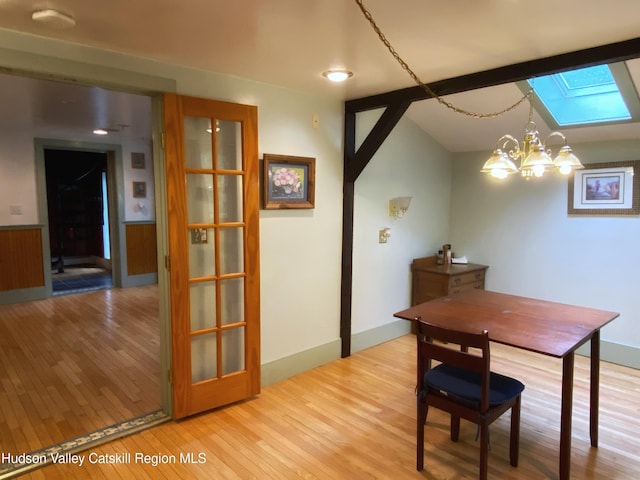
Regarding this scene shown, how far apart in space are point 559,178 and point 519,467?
2754 millimetres

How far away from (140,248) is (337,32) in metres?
5.64

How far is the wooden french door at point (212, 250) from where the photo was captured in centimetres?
256

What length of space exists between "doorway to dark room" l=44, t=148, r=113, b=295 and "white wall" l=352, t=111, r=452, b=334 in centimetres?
583

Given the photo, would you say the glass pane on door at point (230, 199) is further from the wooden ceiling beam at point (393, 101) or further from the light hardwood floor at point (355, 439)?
the light hardwood floor at point (355, 439)

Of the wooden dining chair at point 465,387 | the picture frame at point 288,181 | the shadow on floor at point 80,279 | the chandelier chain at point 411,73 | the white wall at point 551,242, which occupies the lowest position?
the shadow on floor at point 80,279

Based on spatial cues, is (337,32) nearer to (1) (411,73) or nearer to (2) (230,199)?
(1) (411,73)

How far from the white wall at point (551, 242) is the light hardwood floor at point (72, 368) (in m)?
3.57

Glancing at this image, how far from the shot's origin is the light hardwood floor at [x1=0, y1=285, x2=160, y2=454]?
2660mm

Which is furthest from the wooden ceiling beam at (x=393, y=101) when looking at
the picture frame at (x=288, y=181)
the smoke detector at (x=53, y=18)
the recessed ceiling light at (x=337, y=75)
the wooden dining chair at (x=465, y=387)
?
the smoke detector at (x=53, y=18)

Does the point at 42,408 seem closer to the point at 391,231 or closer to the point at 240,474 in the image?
the point at 240,474

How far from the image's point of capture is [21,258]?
5.49m

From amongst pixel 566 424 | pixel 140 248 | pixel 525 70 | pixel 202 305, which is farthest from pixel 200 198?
pixel 140 248

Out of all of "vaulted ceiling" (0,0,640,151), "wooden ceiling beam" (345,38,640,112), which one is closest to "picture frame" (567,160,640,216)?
"vaulted ceiling" (0,0,640,151)

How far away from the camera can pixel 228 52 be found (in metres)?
2.38
